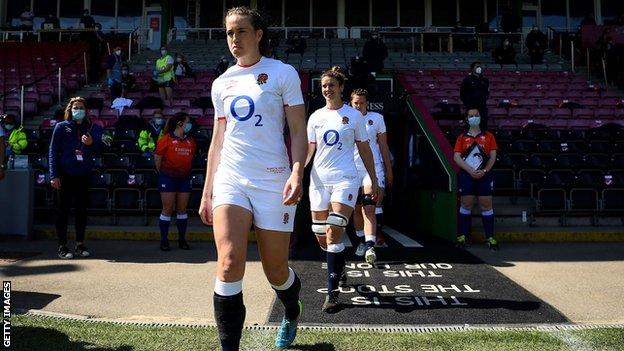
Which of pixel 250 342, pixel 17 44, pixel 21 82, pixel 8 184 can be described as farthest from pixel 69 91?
pixel 250 342

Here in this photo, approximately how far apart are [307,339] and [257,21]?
2179 mm

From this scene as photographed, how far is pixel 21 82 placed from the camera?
17.9 metres

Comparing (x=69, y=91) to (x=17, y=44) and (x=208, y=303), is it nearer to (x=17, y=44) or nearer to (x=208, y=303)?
(x=17, y=44)

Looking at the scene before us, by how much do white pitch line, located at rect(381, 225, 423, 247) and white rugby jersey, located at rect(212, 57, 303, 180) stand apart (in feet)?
17.9

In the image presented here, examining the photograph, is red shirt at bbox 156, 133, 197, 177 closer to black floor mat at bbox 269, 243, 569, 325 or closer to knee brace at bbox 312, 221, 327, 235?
black floor mat at bbox 269, 243, 569, 325

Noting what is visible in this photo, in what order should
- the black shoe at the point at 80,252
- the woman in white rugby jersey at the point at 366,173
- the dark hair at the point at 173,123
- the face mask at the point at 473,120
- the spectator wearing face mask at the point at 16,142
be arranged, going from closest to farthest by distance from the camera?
1. the woman in white rugby jersey at the point at 366,173
2. the black shoe at the point at 80,252
3. the dark hair at the point at 173,123
4. the face mask at the point at 473,120
5. the spectator wearing face mask at the point at 16,142

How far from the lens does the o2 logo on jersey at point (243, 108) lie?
10.7 ft

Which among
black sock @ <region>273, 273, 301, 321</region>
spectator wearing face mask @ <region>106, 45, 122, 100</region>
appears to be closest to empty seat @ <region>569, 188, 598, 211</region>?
black sock @ <region>273, 273, 301, 321</region>

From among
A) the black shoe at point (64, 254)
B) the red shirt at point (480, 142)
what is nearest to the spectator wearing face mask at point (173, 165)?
the black shoe at point (64, 254)

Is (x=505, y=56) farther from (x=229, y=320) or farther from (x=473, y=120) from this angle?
(x=229, y=320)

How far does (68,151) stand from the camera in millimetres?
7141

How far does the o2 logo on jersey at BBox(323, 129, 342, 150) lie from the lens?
204 inches

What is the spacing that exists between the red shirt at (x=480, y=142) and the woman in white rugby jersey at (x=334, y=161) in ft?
11.3

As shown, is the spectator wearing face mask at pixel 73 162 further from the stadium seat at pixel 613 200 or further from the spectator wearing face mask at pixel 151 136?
the stadium seat at pixel 613 200
